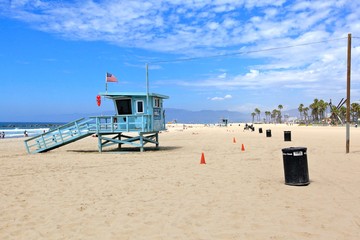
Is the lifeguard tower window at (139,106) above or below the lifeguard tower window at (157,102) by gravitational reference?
below

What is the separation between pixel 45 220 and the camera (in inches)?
263

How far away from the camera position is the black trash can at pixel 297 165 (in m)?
9.27

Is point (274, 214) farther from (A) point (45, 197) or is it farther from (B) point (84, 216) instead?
(A) point (45, 197)

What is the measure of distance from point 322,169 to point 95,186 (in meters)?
7.92

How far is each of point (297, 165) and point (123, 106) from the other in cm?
1375

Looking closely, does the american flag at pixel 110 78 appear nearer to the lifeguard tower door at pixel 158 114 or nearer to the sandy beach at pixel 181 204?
the lifeguard tower door at pixel 158 114

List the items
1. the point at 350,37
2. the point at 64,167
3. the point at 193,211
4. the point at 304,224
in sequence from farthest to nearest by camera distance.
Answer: the point at 350,37 < the point at 64,167 < the point at 193,211 < the point at 304,224

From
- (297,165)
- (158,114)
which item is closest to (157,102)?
(158,114)

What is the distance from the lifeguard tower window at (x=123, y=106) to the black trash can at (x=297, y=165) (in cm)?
1318

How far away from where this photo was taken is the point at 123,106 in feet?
69.3

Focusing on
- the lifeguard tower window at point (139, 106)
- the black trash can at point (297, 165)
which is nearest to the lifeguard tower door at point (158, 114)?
the lifeguard tower window at point (139, 106)

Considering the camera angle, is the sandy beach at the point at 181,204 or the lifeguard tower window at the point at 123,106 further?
the lifeguard tower window at the point at 123,106

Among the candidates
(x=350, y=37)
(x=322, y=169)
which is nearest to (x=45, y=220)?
(x=322, y=169)

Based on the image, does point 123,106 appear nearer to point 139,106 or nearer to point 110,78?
point 139,106
